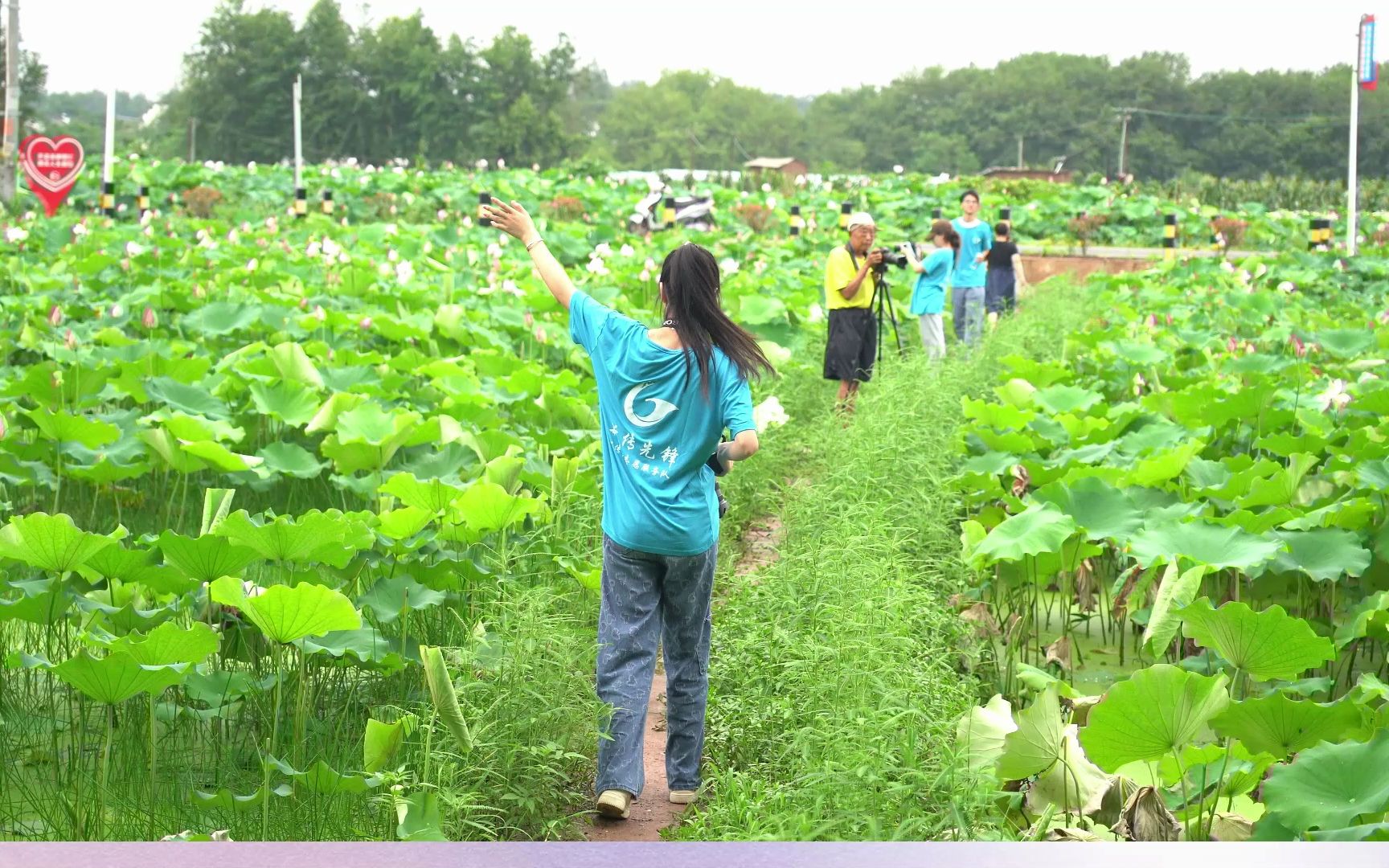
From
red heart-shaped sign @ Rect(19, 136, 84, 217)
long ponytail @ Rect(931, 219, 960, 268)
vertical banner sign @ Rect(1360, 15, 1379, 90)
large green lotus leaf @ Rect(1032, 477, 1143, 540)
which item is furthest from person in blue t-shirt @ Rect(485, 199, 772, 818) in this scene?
vertical banner sign @ Rect(1360, 15, 1379, 90)

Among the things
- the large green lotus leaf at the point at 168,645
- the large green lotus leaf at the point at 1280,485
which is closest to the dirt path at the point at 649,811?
the large green lotus leaf at the point at 168,645

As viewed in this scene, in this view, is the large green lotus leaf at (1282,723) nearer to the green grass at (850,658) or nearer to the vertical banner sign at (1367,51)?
the green grass at (850,658)

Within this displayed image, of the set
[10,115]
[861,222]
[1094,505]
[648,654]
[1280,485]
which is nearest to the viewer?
[648,654]

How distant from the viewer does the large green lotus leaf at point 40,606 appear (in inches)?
121

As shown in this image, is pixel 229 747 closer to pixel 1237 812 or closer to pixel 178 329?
pixel 1237 812

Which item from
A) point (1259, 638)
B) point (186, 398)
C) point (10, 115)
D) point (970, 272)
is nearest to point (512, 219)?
point (1259, 638)

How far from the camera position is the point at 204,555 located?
3.10 m

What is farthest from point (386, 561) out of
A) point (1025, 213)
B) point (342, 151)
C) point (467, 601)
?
point (342, 151)

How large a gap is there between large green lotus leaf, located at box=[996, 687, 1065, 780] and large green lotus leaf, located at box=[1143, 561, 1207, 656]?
0.64m

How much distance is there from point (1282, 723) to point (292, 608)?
177 centimetres

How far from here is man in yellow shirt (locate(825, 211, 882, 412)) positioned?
6633 mm

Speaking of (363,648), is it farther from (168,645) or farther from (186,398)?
(186,398)

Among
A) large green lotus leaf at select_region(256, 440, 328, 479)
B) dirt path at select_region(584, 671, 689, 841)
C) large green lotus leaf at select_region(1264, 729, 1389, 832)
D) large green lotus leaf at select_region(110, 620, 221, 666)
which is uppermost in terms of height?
large green lotus leaf at select_region(256, 440, 328, 479)

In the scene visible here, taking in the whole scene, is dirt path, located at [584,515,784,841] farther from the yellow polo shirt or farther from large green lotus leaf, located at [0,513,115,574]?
the yellow polo shirt
